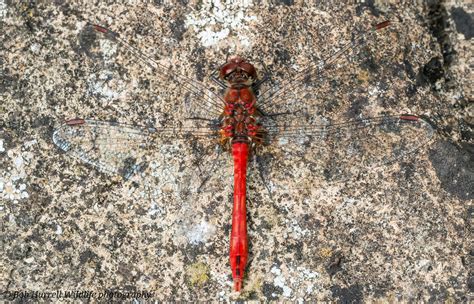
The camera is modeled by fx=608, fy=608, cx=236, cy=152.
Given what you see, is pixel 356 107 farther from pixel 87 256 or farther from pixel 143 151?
pixel 87 256

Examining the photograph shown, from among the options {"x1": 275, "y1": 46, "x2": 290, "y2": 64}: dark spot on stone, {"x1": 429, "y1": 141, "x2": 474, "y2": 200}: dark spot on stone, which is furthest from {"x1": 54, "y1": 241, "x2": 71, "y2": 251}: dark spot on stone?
{"x1": 429, "y1": 141, "x2": 474, "y2": 200}: dark spot on stone

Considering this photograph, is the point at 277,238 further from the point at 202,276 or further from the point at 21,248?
the point at 21,248

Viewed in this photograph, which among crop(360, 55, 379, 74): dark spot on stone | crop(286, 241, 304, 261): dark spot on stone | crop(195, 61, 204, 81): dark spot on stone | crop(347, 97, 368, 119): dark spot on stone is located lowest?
crop(286, 241, 304, 261): dark spot on stone

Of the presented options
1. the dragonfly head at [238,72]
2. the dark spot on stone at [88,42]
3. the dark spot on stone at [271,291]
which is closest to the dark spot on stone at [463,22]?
the dragonfly head at [238,72]

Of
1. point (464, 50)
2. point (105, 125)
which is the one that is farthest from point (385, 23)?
point (105, 125)

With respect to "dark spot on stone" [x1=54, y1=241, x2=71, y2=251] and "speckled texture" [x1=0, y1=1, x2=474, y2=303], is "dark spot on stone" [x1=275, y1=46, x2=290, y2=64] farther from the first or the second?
"dark spot on stone" [x1=54, y1=241, x2=71, y2=251]

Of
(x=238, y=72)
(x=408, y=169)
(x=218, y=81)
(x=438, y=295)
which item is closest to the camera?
(x=438, y=295)

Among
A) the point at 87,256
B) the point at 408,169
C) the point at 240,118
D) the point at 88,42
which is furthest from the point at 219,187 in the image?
the point at 88,42

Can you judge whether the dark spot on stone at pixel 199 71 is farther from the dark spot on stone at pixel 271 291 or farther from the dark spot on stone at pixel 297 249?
the dark spot on stone at pixel 271 291
